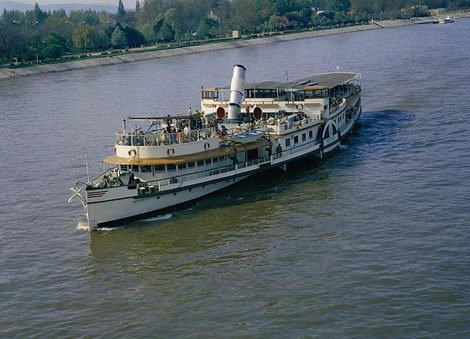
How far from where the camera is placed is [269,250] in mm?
33875

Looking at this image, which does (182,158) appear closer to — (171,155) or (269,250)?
(171,155)

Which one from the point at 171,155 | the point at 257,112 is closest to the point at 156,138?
the point at 171,155

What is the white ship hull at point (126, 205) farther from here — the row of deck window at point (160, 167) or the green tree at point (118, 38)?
the green tree at point (118, 38)

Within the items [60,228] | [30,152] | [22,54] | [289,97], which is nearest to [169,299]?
[60,228]

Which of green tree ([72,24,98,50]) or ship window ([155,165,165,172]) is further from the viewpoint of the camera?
green tree ([72,24,98,50])

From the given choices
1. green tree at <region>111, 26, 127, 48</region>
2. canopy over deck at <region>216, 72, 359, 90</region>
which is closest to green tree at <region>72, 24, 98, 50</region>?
green tree at <region>111, 26, 127, 48</region>

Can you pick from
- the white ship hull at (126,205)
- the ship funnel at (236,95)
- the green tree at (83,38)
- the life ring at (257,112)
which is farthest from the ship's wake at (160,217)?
the green tree at (83,38)

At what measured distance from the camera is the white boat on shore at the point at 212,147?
3934cm

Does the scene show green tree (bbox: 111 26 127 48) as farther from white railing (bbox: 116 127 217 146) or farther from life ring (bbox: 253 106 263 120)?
white railing (bbox: 116 127 217 146)

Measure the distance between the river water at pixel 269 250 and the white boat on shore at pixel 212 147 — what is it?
1.26 metres

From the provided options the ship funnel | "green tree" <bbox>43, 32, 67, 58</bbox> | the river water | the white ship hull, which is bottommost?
the river water

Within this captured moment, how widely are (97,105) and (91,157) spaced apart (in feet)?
110

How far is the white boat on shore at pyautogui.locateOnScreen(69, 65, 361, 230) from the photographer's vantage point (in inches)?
1549

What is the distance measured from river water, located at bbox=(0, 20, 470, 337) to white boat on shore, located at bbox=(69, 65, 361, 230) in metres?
1.26
